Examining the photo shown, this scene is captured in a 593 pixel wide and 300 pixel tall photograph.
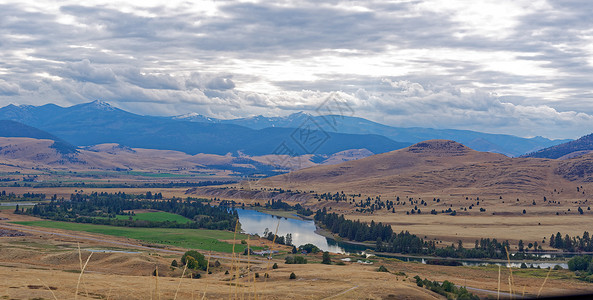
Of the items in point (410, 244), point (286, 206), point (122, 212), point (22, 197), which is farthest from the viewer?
point (22, 197)

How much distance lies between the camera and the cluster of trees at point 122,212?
117562 mm

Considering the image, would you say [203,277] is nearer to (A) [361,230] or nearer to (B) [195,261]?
(B) [195,261]

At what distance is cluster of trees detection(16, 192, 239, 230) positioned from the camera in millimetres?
117562

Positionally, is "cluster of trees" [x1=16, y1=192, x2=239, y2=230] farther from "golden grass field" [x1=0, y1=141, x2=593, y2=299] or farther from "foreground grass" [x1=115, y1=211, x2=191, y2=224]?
"golden grass field" [x1=0, y1=141, x2=593, y2=299]

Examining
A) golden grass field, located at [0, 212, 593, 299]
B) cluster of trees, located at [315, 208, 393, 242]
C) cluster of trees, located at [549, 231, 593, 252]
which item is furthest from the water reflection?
cluster of trees, located at [549, 231, 593, 252]

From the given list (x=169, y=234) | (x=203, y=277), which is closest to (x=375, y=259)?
(x=203, y=277)

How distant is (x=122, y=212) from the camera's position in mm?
137625

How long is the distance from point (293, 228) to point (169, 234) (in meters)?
26.6

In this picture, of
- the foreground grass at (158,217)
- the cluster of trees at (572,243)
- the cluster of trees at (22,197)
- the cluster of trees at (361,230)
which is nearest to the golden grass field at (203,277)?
the cluster of trees at (361,230)

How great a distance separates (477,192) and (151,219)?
337 ft

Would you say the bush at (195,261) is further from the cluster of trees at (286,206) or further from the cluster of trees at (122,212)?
the cluster of trees at (286,206)

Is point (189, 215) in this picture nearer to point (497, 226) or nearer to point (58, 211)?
point (58, 211)

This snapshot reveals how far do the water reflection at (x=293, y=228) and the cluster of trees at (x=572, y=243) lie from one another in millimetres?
34084

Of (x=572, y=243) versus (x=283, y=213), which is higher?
(x=572, y=243)
